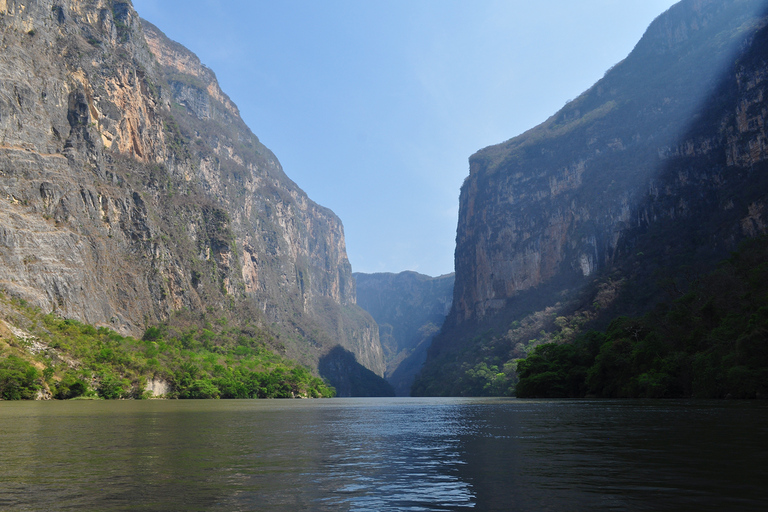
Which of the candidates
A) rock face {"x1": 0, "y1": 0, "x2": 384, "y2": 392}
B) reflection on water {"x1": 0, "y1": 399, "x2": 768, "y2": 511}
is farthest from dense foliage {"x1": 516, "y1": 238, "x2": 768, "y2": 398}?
rock face {"x1": 0, "y1": 0, "x2": 384, "y2": 392}

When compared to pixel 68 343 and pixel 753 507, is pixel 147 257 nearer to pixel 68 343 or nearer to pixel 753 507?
pixel 68 343

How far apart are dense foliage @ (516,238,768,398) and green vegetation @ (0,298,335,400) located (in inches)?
2494

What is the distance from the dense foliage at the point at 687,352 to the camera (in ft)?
Result: 143

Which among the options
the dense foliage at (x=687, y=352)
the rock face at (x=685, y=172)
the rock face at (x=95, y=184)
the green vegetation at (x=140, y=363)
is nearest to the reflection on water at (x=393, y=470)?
the dense foliage at (x=687, y=352)

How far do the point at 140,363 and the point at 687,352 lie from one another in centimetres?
8622

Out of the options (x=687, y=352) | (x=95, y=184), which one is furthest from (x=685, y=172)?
(x=95, y=184)

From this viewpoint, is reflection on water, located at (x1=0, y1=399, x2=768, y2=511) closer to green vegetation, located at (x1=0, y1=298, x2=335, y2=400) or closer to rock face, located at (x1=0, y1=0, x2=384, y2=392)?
green vegetation, located at (x1=0, y1=298, x2=335, y2=400)

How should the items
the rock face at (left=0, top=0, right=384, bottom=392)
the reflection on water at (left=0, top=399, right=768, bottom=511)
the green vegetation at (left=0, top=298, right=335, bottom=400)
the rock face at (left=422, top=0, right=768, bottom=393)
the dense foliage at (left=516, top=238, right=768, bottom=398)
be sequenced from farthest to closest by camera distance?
the rock face at (left=422, top=0, right=768, bottom=393), the rock face at (left=0, top=0, right=384, bottom=392), the green vegetation at (left=0, top=298, right=335, bottom=400), the dense foliage at (left=516, top=238, right=768, bottom=398), the reflection on water at (left=0, top=399, right=768, bottom=511)

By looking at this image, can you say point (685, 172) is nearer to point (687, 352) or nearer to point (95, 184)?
point (687, 352)

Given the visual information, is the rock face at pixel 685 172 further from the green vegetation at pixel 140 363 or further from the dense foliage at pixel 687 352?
the green vegetation at pixel 140 363

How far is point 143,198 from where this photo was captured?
148 metres

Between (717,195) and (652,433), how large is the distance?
123 meters

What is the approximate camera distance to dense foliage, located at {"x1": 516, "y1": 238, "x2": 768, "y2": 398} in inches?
1720

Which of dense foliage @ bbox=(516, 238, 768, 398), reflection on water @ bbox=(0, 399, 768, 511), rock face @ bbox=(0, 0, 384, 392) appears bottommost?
reflection on water @ bbox=(0, 399, 768, 511)
